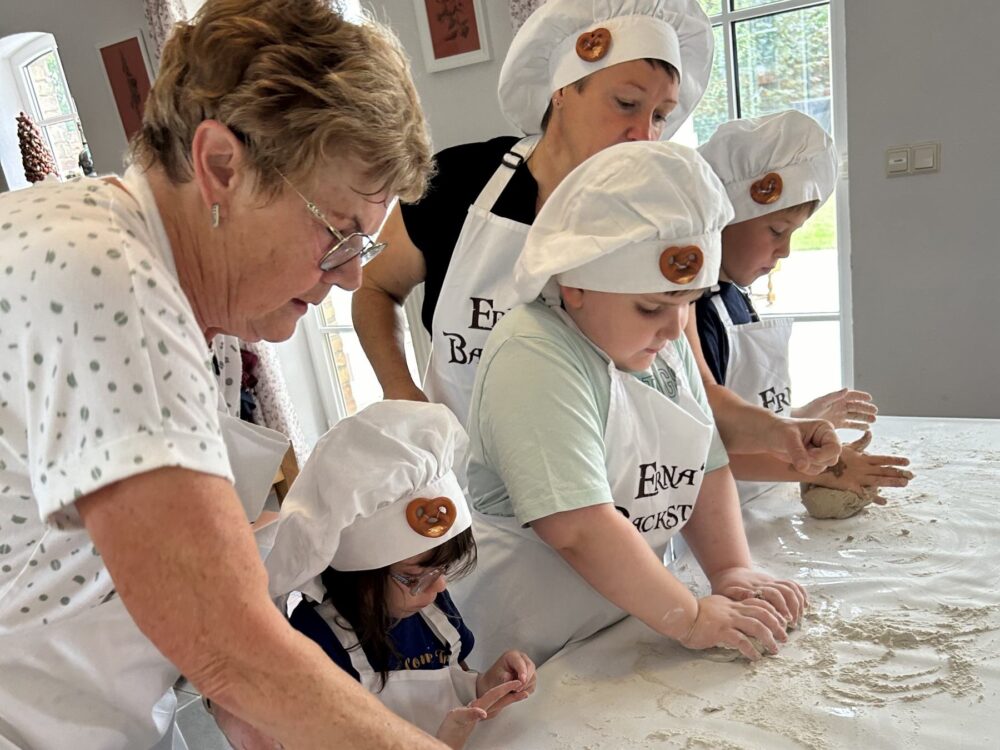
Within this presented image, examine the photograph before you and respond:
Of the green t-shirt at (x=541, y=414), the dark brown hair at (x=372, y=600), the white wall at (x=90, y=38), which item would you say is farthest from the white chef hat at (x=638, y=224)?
the white wall at (x=90, y=38)

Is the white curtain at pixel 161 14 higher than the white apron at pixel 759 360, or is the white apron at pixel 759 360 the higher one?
the white curtain at pixel 161 14

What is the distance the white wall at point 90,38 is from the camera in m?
3.78

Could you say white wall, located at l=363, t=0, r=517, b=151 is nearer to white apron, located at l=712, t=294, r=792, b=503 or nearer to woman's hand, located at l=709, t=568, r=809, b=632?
white apron, located at l=712, t=294, r=792, b=503

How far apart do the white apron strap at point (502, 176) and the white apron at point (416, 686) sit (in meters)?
0.73

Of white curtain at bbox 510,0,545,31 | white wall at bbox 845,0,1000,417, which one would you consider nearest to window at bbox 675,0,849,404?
white wall at bbox 845,0,1000,417

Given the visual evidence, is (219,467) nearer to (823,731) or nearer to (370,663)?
(370,663)

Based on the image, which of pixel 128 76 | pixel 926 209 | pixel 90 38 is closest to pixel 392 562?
pixel 926 209

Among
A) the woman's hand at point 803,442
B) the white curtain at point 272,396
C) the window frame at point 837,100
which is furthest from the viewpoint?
the white curtain at point 272,396

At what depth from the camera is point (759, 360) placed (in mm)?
1461

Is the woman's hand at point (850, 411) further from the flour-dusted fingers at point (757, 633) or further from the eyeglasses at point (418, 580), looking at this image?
the eyeglasses at point (418, 580)

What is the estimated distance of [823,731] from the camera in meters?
0.77

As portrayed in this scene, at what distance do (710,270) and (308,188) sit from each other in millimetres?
558

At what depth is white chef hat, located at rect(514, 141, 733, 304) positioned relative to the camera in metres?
0.95

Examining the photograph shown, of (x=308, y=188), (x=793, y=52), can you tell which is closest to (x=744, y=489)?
(x=308, y=188)
